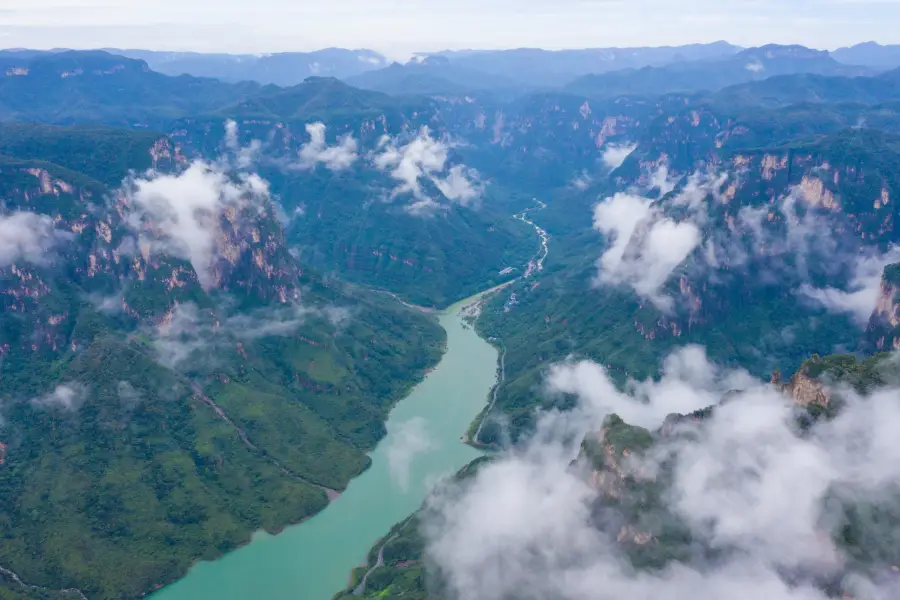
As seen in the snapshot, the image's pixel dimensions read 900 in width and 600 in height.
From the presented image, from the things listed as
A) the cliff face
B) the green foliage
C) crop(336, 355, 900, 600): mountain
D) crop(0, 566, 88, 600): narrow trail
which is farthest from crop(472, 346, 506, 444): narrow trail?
the green foliage

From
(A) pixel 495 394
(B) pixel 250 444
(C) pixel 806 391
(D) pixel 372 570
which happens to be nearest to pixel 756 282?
(A) pixel 495 394

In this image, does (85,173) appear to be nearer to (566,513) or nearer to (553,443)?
(553,443)

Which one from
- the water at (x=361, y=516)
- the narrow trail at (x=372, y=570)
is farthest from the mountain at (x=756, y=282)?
the narrow trail at (x=372, y=570)

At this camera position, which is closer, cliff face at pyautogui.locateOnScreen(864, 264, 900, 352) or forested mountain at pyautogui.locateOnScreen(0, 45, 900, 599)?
forested mountain at pyautogui.locateOnScreen(0, 45, 900, 599)

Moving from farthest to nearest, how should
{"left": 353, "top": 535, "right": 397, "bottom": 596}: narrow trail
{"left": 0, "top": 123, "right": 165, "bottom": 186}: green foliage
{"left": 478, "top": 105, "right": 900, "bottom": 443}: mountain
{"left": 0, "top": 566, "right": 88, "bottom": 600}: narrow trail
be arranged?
{"left": 0, "top": 123, "right": 165, "bottom": 186}: green foliage → {"left": 478, "top": 105, "right": 900, "bottom": 443}: mountain → {"left": 353, "top": 535, "right": 397, "bottom": 596}: narrow trail → {"left": 0, "top": 566, "right": 88, "bottom": 600}: narrow trail

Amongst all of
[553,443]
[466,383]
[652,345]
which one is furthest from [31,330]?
[652,345]

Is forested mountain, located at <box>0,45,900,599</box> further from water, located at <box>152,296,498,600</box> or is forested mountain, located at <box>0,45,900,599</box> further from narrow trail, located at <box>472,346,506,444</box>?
water, located at <box>152,296,498,600</box>

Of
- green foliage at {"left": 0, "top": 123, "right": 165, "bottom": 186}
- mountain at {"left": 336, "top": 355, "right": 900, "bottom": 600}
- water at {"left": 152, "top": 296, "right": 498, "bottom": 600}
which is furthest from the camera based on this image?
green foliage at {"left": 0, "top": 123, "right": 165, "bottom": 186}

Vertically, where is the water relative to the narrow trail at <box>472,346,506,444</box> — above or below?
below
